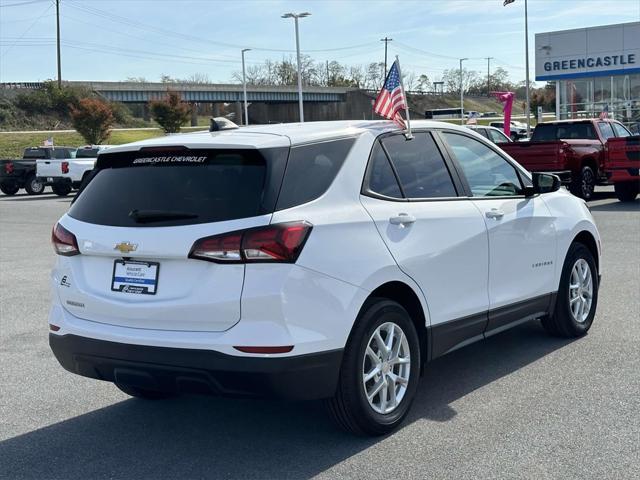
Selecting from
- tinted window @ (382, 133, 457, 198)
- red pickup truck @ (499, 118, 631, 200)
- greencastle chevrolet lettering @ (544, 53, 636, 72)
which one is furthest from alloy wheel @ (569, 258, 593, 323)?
greencastle chevrolet lettering @ (544, 53, 636, 72)

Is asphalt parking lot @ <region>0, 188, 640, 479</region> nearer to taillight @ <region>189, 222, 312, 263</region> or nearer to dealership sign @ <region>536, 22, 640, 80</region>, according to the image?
taillight @ <region>189, 222, 312, 263</region>

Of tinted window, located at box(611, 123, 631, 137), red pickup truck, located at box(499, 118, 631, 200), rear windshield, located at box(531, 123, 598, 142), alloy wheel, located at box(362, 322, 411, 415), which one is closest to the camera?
alloy wheel, located at box(362, 322, 411, 415)

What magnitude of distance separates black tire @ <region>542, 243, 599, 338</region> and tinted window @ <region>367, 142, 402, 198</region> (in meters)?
2.23

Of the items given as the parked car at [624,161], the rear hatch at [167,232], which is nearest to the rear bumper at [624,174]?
the parked car at [624,161]

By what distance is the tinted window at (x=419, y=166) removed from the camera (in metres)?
5.12

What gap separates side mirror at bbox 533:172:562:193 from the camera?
20.5 ft

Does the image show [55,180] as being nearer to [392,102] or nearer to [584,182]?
[584,182]

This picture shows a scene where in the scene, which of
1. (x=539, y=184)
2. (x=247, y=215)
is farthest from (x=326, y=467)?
(x=539, y=184)

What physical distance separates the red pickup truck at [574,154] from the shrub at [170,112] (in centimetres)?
5480

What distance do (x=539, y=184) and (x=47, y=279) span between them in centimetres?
714

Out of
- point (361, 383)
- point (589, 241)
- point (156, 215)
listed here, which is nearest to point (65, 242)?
point (156, 215)

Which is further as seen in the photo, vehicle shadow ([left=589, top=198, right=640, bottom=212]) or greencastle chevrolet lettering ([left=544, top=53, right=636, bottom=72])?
greencastle chevrolet lettering ([left=544, top=53, right=636, bottom=72])

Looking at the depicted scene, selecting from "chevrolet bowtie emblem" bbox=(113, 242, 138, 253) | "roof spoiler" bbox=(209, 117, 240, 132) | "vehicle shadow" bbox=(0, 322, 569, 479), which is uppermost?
"roof spoiler" bbox=(209, 117, 240, 132)

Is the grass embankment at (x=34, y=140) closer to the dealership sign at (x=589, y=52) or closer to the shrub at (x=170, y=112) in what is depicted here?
the shrub at (x=170, y=112)
